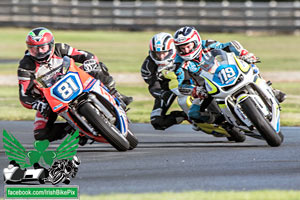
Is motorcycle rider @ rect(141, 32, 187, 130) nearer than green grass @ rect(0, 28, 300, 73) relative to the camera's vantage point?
Yes

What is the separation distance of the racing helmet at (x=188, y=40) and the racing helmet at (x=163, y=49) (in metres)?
1.22

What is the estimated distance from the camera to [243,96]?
962cm

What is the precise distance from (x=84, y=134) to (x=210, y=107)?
198 cm

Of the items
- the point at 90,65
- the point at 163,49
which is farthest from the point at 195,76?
the point at 90,65

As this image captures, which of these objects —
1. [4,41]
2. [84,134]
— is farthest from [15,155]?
[4,41]

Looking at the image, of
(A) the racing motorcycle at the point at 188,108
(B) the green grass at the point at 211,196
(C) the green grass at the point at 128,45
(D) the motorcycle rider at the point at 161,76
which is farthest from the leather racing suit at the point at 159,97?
(C) the green grass at the point at 128,45

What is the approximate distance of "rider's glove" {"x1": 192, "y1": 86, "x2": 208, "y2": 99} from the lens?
10.3 m

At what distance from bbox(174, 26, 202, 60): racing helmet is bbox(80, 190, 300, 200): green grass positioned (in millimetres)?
3652

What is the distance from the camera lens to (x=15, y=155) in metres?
8.42

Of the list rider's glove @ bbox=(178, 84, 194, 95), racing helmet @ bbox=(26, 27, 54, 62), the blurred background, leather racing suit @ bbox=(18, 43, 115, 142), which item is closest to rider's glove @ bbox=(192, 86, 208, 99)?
rider's glove @ bbox=(178, 84, 194, 95)

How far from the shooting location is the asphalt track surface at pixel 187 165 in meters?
7.70

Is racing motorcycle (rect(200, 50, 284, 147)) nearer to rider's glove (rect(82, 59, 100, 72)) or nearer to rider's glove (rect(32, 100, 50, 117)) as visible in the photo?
rider's glove (rect(82, 59, 100, 72))

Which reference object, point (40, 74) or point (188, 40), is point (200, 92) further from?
point (40, 74)

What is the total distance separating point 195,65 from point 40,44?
7.41 ft
